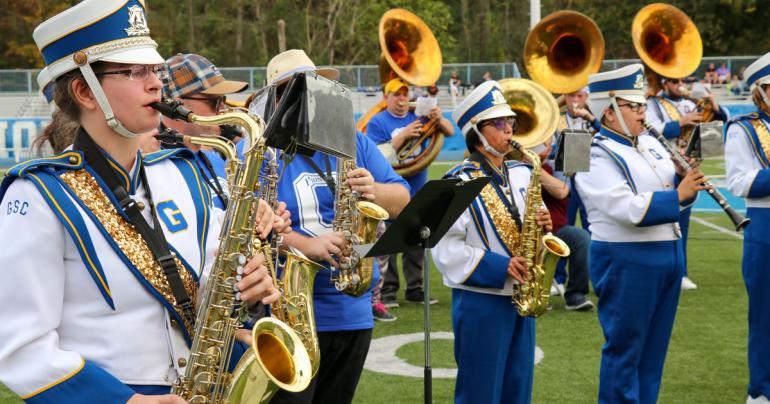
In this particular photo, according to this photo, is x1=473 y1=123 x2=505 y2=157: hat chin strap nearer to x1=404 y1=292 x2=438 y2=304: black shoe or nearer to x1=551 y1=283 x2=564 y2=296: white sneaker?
x1=404 y1=292 x2=438 y2=304: black shoe

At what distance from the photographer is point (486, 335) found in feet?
16.3

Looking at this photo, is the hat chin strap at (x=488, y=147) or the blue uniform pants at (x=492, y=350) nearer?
the blue uniform pants at (x=492, y=350)

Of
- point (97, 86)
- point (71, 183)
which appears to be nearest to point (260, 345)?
point (71, 183)

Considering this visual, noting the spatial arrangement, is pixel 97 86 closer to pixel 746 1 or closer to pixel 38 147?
pixel 38 147

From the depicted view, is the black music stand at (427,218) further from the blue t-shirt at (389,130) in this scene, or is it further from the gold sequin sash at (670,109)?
the gold sequin sash at (670,109)

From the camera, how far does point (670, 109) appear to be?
35.5ft

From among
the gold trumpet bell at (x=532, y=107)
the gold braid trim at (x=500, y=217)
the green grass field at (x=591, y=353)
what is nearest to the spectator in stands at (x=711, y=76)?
the green grass field at (x=591, y=353)

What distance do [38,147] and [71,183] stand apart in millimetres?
1992

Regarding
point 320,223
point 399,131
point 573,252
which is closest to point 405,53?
point 399,131

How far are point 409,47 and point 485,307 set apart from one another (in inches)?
239

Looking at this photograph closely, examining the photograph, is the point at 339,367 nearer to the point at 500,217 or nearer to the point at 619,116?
the point at 500,217

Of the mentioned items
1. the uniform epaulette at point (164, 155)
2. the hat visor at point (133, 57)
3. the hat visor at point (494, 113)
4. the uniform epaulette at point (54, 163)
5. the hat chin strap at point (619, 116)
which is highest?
the hat visor at point (133, 57)

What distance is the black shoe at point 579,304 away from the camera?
30.6 feet

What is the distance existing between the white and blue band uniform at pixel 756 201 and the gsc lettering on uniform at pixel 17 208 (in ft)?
17.2
